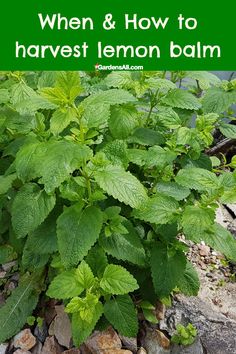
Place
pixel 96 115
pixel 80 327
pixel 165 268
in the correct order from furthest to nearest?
pixel 165 268, pixel 80 327, pixel 96 115

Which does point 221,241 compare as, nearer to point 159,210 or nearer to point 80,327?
point 159,210

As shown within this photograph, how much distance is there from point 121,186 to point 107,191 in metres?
0.05

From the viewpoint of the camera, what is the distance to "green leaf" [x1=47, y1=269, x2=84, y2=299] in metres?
1.46

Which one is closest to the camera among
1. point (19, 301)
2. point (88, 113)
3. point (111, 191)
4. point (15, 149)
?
point (111, 191)

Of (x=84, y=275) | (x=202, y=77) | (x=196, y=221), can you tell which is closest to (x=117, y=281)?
(x=84, y=275)

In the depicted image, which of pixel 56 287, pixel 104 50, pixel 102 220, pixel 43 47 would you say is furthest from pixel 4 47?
pixel 56 287

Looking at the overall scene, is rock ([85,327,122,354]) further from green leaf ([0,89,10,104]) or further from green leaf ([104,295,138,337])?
green leaf ([0,89,10,104])

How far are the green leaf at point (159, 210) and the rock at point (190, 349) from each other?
0.60m

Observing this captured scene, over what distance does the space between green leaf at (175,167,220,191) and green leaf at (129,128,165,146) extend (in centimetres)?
26

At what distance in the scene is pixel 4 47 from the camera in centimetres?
177

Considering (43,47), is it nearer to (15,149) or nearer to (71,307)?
(15,149)

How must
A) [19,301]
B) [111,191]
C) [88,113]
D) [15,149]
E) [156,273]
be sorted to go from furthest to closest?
1. [19,301]
2. [15,149]
3. [156,273]
4. [88,113]
5. [111,191]

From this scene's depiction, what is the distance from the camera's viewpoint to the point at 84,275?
148 cm

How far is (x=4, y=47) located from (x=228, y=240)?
3.91 ft
